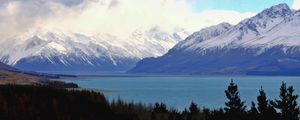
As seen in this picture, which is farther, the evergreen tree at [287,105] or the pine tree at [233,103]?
the evergreen tree at [287,105]

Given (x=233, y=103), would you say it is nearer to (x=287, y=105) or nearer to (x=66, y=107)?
(x=287, y=105)

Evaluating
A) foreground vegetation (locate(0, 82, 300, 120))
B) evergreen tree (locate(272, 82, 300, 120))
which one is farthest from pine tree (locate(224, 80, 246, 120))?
evergreen tree (locate(272, 82, 300, 120))

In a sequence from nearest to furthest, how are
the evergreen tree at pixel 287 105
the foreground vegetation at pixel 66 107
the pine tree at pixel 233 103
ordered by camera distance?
the foreground vegetation at pixel 66 107 → the pine tree at pixel 233 103 → the evergreen tree at pixel 287 105

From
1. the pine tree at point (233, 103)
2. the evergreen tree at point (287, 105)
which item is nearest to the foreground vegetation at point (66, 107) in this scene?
the pine tree at point (233, 103)

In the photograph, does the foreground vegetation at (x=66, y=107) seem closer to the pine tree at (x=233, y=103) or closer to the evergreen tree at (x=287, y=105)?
the pine tree at (x=233, y=103)

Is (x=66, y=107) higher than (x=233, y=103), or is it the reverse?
(x=233, y=103)

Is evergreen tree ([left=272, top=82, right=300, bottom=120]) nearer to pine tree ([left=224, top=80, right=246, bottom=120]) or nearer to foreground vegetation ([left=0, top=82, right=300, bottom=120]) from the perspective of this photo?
pine tree ([left=224, top=80, right=246, bottom=120])

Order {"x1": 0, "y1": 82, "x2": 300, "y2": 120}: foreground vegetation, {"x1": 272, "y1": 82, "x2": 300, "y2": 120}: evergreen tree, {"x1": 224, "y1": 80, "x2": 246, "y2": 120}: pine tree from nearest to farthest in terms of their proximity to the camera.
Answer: {"x1": 0, "y1": 82, "x2": 300, "y2": 120}: foreground vegetation
{"x1": 224, "y1": 80, "x2": 246, "y2": 120}: pine tree
{"x1": 272, "y1": 82, "x2": 300, "y2": 120}: evergreen tree

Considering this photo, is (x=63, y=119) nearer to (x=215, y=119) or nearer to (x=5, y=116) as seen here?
(x=5, y=116)

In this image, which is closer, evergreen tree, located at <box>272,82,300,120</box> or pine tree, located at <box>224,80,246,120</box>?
pine tree, located at <box>224,80,246,120</box>

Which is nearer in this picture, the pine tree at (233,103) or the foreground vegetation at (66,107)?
the foreground vegetation at (66,107)

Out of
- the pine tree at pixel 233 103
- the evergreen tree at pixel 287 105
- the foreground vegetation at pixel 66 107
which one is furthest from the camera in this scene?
the evergreen tree at pixel 287 105

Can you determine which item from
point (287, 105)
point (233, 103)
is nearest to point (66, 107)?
point (233, 103)

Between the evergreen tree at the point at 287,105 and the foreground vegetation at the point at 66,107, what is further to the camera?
the evergreen tree at the point at 287,105
